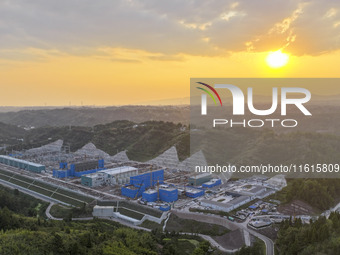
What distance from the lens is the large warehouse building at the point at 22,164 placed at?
31.1 m

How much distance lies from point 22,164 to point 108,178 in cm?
1111

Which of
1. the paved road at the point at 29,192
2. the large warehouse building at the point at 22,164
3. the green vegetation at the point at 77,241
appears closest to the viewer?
the green vegetation at the point at 77,241

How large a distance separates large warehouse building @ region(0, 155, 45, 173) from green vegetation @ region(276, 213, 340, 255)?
2368 cm

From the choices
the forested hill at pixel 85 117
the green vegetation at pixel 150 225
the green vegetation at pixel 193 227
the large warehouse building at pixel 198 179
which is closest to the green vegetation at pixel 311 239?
the green vegetation at pixel 193 227

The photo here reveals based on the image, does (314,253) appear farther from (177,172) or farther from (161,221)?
(177,172)

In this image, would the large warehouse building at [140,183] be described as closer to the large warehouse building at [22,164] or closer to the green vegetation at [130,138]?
the green vegetation at [130,138]

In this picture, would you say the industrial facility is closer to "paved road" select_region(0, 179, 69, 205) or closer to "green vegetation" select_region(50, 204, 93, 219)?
"paved road" select_region(0, 179, 69, 205)

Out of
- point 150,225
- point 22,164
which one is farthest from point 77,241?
point 22,164

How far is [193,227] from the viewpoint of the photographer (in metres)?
18.7

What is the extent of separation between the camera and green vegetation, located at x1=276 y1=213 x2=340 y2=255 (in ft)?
40.1

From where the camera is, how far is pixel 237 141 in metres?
40.5

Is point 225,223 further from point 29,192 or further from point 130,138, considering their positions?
point 130,138

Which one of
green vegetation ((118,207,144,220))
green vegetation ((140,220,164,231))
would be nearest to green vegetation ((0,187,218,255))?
green vegetation ((140,220,164,231))

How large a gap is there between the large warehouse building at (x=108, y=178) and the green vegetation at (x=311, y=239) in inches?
599
